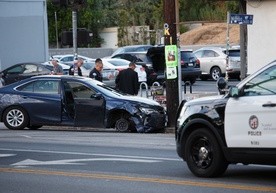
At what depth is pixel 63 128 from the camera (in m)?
23.4

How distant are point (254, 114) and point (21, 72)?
28.7 meters

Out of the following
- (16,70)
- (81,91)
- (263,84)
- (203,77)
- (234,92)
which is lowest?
(203,77)

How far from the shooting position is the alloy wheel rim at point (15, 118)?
22047 mm

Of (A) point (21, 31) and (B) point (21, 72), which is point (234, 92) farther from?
(A) point (21, 31)

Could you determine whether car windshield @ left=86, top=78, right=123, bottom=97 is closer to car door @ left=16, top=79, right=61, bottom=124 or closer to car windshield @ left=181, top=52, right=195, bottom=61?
car door @ left=16, top=79, right=61, bottom=124

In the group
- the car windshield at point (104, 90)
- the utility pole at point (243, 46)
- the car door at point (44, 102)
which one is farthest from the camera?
the utility pole at point (243, 46)

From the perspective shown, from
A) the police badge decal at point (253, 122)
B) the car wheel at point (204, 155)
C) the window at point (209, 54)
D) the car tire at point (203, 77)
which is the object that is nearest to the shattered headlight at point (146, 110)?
the car wheel at point (204, 155)

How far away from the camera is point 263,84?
11.0 m

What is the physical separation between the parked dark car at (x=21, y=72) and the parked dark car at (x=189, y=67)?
21.8 feet

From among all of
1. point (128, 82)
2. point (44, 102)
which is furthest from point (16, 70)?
point (44, 102)

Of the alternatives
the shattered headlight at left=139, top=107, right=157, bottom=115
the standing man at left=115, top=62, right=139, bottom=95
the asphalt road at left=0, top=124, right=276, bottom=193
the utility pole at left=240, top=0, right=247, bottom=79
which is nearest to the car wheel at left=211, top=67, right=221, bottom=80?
the utility pole at left=240, top=0, right=247, bottom=79

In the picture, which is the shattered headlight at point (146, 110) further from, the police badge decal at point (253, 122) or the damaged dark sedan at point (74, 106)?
the police badge decal at point (253, 122)

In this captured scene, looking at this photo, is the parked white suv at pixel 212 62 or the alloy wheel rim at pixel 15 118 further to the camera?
the parked white suv at pixel 212 62

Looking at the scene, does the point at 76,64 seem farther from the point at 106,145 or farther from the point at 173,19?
the point at 106,145
